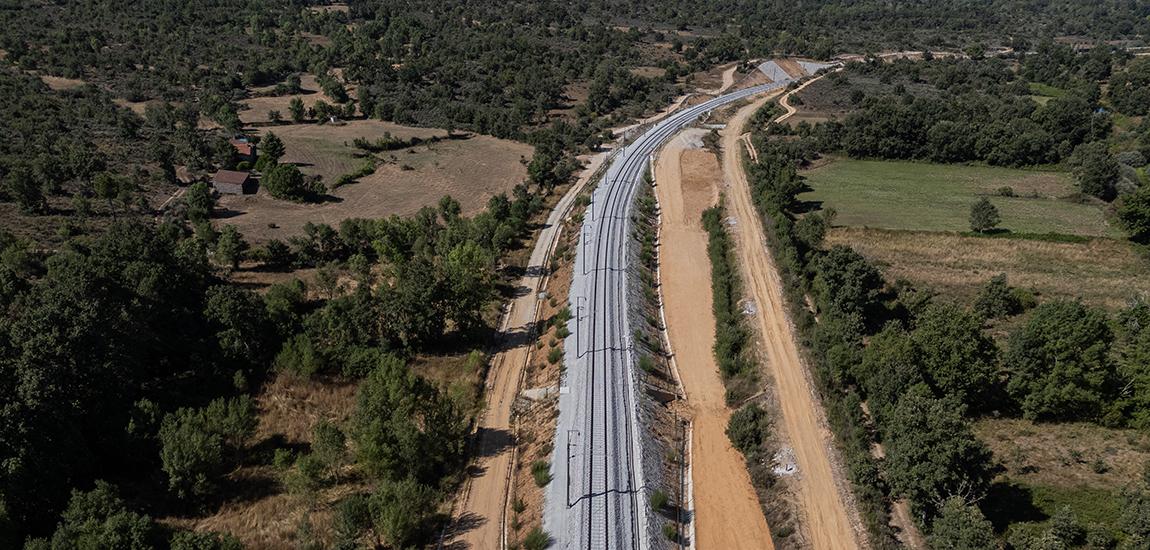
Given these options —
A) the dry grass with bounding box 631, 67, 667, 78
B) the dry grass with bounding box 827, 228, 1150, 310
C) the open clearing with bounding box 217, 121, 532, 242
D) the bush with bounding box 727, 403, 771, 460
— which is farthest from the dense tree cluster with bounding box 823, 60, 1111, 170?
the bush with bounding box 727, 403, 771, 460

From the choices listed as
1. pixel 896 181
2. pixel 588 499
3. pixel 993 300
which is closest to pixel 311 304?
pixel 588 499

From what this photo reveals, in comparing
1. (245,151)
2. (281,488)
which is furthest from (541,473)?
(245,151)

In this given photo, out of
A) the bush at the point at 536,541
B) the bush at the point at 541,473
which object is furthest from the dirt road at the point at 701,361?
the bush at the point at 541,473

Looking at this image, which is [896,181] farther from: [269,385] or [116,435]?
[116,435]

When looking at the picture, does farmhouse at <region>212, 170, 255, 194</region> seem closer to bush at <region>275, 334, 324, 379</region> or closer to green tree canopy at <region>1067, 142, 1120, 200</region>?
bush at <region>275, 334, 324, 379</region>

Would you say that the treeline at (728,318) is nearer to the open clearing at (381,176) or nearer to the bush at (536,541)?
the bush at (536,541)
